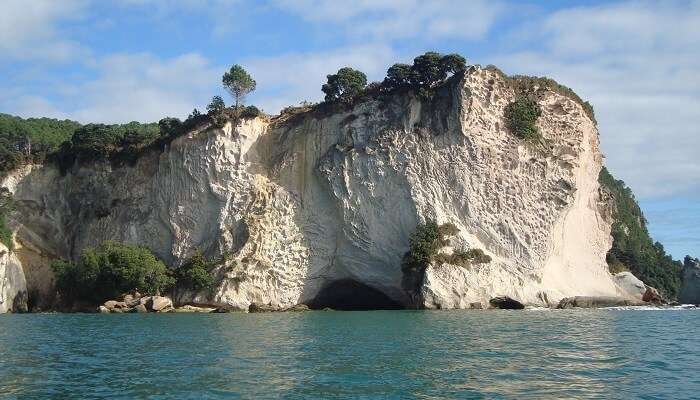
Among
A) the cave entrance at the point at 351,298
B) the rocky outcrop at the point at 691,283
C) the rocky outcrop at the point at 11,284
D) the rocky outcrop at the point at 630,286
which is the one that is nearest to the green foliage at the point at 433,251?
the cave entrance at the point at 351,298

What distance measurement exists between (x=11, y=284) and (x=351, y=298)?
23.7 meters

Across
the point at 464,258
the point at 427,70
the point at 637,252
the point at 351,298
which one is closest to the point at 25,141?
the point at 351,298

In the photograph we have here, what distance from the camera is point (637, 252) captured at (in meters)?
86.2

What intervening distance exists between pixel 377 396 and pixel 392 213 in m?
35.7

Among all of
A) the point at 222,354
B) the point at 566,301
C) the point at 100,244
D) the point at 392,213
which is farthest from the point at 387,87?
the point at 222,354

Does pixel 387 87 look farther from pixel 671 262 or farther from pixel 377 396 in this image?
pixel 671 262

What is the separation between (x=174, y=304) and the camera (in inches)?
1928

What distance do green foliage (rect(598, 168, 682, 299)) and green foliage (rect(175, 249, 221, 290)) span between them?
36228 mm

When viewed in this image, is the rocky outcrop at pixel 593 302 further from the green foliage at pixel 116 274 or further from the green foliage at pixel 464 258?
the green foliage at pixel 116 274

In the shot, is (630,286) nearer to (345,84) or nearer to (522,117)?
(522,117)

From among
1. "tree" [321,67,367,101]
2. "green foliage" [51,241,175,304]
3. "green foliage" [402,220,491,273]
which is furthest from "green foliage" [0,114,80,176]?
"green foliage" [402,220,491,273]

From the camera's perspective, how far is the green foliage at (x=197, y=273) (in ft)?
158

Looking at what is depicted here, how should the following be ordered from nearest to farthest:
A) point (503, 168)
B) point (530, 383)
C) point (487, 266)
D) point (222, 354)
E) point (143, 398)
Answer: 1. point (143, 398)
2. point (530, 383)
3. point (222, 354)
4. point (487, 266)
5. point (503, 168)

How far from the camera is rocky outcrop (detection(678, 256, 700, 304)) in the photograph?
66500mm
